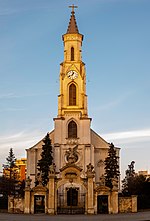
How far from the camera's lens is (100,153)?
2574 inches

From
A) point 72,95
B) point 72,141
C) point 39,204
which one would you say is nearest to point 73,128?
point 72,141

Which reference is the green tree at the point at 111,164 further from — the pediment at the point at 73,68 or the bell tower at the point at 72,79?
the pediment at the point at 73,68

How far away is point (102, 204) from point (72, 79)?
30288 millimetres

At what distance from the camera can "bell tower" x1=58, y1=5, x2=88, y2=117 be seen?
6475cm

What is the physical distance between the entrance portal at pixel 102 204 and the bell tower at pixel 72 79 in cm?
2584

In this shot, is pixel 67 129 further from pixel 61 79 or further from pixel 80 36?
pixel 80 36

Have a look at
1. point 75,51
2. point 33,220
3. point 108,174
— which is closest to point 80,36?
point 75,51

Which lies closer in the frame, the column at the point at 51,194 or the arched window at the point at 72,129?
the column at the point at 51,194

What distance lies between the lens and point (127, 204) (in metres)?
39.4

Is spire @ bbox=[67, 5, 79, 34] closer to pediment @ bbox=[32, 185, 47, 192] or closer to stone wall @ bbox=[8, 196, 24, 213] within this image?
pediment @ bbox=[32, 185, 47, 192]

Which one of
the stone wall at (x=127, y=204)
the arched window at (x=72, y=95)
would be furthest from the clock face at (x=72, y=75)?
the stone wall at (x=127, y=204)

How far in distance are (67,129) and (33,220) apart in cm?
3339

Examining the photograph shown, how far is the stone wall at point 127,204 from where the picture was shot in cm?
3921

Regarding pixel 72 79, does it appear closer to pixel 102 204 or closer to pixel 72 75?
pixel 72 75
